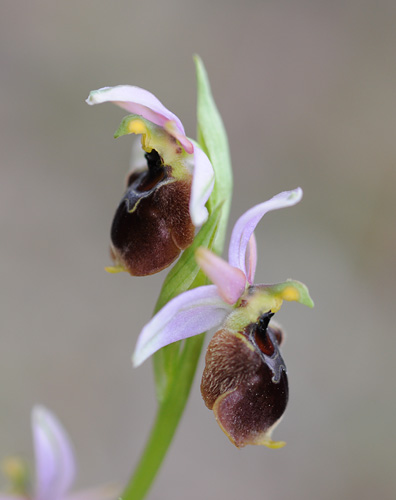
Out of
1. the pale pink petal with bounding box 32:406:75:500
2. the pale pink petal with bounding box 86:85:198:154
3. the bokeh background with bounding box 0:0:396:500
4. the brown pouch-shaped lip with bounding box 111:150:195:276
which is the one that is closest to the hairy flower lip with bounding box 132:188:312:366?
the brown pouch-shaped lip with bounding box 111:150:195:276

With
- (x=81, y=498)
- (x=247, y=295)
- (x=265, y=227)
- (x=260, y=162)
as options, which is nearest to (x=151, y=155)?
(x=247, y=295)

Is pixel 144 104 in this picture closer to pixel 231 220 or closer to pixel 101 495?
pixel 101 495

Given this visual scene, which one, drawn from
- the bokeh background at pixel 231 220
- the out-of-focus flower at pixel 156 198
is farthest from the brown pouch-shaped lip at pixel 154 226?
the bokeh background at pixel 231 220

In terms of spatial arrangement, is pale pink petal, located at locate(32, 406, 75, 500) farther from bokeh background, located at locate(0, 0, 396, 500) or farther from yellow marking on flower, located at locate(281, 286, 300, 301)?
bokeh background, located at locate(0, 0, 396, 500)

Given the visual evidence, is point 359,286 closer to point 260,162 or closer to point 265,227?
point 265,227

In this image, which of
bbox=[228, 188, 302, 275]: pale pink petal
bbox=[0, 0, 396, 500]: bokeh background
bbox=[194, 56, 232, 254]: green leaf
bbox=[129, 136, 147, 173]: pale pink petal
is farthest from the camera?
bbox=[0, 0, 396, 500]: bokeh background

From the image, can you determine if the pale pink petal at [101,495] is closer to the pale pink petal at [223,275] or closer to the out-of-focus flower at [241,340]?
the out-of-focus flower at [241,340]

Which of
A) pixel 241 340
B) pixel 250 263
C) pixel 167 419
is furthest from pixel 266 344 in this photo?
pixel 167 419
